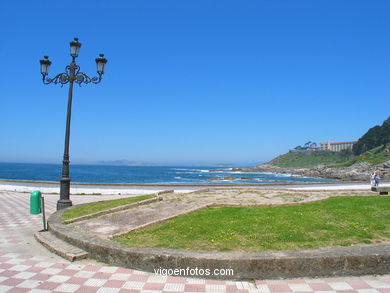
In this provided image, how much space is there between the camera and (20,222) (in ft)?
29.9

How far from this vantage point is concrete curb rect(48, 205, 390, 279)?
176 inches

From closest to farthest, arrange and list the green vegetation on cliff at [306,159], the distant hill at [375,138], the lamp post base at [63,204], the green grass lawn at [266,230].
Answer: the green grass lawn at [266,230], the lamp post base at [63,204], the distant hill at [375,138], the green vegetation on cliff at [306,159]

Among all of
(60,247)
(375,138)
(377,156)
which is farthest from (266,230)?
(375,138)

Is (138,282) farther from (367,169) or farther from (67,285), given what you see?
(367,169)

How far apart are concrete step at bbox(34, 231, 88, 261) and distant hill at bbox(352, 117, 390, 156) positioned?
133754 millimetres

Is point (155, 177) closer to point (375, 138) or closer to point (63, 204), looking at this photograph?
point (63, 204)

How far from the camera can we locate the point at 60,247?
590cm

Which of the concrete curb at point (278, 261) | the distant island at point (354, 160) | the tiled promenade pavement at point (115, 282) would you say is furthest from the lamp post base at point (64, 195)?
the distant island at point (354, 160)

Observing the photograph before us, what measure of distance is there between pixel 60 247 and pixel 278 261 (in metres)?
4.30

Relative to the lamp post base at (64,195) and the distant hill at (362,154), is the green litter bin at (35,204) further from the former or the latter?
the distant hill at (362,154)

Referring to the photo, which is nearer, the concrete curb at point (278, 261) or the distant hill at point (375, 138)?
the concrete curb at point (278, 261)

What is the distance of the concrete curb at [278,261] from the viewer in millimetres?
4465

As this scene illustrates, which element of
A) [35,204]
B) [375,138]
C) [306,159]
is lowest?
[35,204]

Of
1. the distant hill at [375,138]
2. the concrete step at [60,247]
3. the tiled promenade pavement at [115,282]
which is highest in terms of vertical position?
the distant hill at [375,138]
